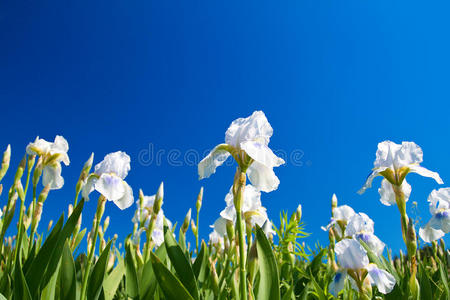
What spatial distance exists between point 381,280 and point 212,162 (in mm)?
1470

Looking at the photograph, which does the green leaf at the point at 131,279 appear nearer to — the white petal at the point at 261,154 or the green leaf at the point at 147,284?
the green leaf at the point at 147,284

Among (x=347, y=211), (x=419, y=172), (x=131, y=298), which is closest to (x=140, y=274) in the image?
(x=131, y=298)

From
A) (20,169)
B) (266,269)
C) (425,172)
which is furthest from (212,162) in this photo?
(20,169)

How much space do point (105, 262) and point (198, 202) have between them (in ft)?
6.00

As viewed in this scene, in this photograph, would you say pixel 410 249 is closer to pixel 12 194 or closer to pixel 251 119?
pixel 251 119

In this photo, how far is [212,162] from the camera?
2137 millimetres

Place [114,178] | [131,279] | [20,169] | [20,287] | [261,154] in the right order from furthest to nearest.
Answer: [20,169]
[114,178]
[131,279]
[20,287]
[261,154]

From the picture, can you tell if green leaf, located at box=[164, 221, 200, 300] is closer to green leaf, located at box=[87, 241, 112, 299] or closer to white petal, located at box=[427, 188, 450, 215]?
green leaf, located at box=[87, 241, 112, 299]

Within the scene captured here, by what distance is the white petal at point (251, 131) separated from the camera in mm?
2064

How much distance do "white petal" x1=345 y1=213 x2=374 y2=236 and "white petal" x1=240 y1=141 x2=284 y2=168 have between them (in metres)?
2.65

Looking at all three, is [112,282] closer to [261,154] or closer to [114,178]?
[114,178]

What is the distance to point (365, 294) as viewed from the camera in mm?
2199

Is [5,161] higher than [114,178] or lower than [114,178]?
higher

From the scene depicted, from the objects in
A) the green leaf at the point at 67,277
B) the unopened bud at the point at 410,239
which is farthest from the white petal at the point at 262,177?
the green leaf at the point at 67,277
